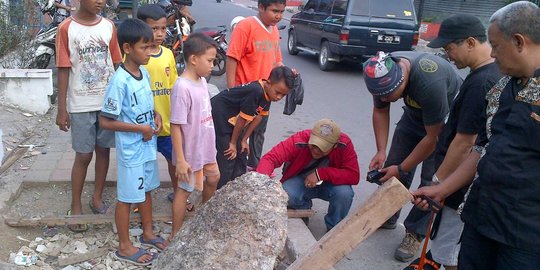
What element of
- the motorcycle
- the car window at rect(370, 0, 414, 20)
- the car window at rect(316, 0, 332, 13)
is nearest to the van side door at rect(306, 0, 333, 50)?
the car window at rect(316, 0, 332, 13)

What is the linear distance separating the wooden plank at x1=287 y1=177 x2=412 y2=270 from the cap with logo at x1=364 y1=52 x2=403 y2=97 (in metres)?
1.03

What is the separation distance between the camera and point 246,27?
4.16 m

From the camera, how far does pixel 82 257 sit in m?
3.20

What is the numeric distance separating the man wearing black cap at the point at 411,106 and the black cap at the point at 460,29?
1.28 feet

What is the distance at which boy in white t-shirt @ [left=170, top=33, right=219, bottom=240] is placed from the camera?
10.4 ft

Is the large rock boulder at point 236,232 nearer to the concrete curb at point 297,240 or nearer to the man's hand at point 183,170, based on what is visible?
the man's hand at point 183,170

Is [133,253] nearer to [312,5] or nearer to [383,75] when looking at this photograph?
[383,75]

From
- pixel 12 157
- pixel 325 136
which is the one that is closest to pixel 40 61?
pixel 12 157

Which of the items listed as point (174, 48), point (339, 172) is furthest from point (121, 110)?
point (174, 48)

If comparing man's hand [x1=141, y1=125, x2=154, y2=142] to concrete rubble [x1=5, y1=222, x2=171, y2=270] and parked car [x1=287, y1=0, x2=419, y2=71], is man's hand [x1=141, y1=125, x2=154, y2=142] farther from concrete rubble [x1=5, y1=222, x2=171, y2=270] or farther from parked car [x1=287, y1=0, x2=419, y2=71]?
parked car [x1=287, y1=0, x2=419, y2=71]

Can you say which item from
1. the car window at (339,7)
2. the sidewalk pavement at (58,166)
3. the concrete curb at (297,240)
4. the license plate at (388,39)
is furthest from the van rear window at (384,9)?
the concrete curb at (297,240)

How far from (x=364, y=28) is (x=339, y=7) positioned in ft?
2.60

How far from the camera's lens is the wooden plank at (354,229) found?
2.13 meters

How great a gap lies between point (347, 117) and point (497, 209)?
208 inches
